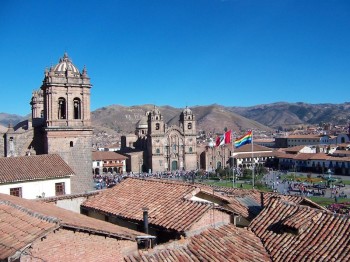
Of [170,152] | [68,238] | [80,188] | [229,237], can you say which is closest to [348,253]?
[229,237]

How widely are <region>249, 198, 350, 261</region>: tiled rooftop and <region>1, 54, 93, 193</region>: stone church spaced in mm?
16986

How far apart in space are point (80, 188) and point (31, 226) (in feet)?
60.1

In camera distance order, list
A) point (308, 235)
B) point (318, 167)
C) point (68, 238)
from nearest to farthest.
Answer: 1. point (68, 238)
2. point (308, 235)
3. point (318, 167)

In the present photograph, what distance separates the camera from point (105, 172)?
70125 millimetres

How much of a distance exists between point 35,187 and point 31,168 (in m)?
1.14

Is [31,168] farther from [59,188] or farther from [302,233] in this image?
[302,233]

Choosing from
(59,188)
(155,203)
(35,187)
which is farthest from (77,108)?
(155,203)

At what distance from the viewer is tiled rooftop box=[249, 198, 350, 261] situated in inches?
416

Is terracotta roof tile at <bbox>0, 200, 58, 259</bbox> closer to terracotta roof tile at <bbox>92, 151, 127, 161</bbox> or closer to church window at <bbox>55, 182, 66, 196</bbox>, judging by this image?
church window at <bbox>55, 182, 66, 196</bbox>

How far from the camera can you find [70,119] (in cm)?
Answer: 2780

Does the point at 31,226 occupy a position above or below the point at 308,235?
above

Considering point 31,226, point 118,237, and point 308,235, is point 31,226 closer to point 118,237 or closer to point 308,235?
point 118,237

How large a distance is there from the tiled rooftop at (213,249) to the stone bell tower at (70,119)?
1660 centimetres

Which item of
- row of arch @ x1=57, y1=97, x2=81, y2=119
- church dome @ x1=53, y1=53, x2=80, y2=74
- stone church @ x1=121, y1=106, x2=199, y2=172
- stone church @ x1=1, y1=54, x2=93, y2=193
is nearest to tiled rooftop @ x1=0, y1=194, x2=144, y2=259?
stone church @ x1=1, y1=54, x2=93, y2=193
